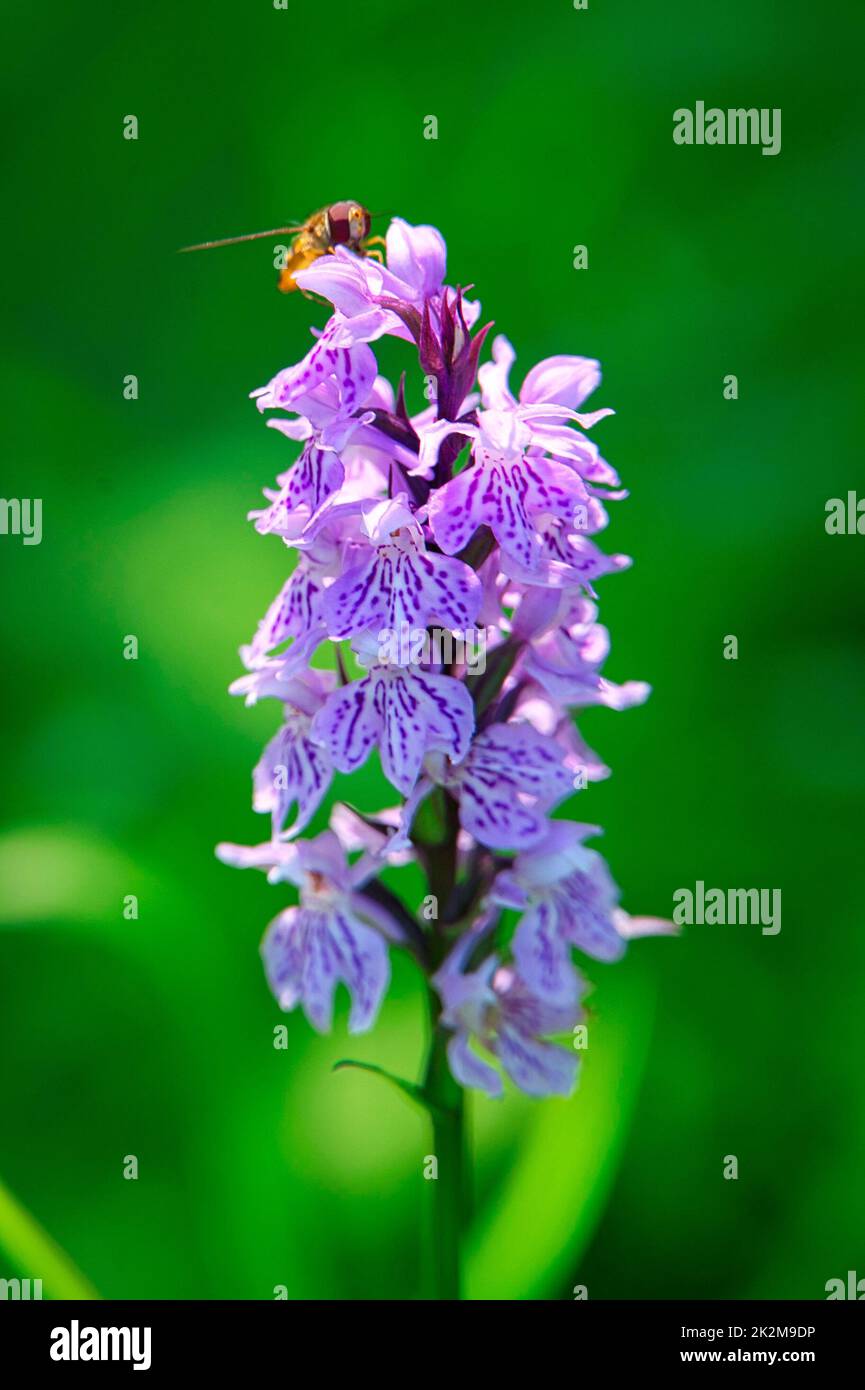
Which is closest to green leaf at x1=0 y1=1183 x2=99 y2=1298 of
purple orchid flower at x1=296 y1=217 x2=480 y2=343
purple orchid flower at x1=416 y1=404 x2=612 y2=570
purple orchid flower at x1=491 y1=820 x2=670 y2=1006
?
purple orchid flower at x1=491 y1=820 x2=670 y2=1006

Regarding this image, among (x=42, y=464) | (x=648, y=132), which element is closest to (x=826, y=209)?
(x=648, y=132)

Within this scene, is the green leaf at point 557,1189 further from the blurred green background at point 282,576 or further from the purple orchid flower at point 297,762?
the purple orchid flower at point 297,762

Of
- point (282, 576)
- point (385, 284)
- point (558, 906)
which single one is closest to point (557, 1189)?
point (558, 906)

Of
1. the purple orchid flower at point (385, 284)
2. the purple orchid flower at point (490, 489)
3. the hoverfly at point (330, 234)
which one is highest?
the hoverfly at point (330, 234)

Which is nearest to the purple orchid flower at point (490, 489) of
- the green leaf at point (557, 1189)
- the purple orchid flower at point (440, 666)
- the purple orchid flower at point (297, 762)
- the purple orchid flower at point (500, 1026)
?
the purple orchid flower at point (440, 666)

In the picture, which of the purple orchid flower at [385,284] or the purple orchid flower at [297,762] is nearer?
the purple orchid flower at [385,284]

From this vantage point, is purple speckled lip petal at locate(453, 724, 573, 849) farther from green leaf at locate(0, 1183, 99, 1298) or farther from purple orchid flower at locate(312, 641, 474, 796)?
green leaf at locate(0, 1183, 99, 1298)
